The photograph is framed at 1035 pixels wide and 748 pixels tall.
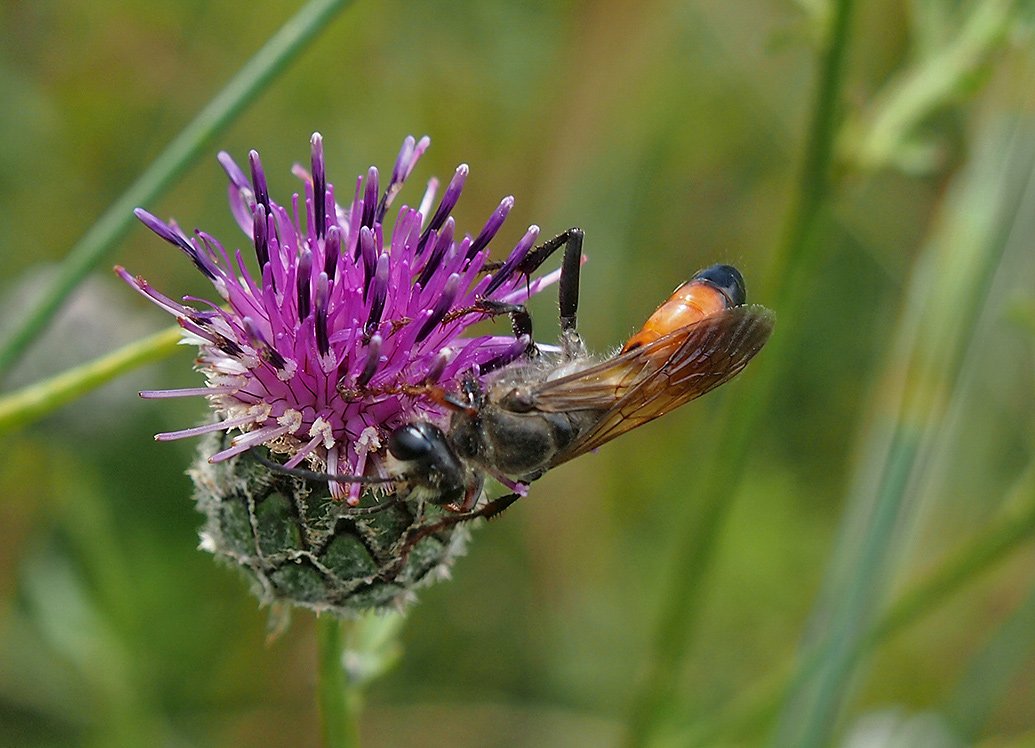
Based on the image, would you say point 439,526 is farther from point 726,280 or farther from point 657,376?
point 726,280

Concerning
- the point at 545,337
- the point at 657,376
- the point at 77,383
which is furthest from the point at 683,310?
the point at 545,337

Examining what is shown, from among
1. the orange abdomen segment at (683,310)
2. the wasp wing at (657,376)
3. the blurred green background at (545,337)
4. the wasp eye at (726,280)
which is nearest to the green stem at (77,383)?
the wasp wing at (657,376)

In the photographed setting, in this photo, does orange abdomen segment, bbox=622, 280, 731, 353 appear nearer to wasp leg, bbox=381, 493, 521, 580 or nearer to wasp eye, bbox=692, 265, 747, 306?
wasp eye, bbox=692, 265, 747, 306

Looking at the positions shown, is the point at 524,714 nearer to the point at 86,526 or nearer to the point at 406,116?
the point at 86,526

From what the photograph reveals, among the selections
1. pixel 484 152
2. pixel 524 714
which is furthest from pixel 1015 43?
pixel 524 714

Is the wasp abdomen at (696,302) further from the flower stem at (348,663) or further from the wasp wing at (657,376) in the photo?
the flower stem at (348,663)
